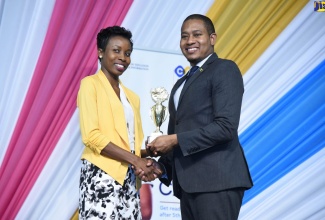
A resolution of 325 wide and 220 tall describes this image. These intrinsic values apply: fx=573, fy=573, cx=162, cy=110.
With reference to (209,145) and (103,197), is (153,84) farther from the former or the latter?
(209,145)

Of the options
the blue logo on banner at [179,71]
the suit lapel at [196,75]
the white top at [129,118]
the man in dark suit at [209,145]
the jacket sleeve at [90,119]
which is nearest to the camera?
the man in dark suit at [209,145]

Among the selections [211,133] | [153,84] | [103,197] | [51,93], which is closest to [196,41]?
[211,133]

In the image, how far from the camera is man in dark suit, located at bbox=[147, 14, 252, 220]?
2.38 metres

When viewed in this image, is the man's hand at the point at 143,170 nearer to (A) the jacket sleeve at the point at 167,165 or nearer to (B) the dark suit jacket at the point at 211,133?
(A) the jacket sleeve at the point at 167,165

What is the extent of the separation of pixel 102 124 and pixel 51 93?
0.87 metres

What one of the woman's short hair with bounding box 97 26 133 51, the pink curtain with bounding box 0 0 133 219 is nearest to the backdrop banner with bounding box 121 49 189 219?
the pink curtain with bounding box 0 0 133 219

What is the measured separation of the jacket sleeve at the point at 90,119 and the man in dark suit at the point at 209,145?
33 cm

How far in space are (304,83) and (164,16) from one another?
1.20 meters

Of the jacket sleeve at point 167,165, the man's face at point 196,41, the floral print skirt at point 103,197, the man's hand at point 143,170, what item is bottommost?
the floral print skirt at point 103,197

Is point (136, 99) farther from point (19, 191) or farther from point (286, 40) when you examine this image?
point (286, 40)

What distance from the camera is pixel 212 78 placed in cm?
249

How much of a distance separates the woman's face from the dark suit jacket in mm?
602

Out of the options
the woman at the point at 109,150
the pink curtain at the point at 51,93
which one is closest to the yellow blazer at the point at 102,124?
the woman at the point at 109,150

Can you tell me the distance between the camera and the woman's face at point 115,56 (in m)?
3.05
